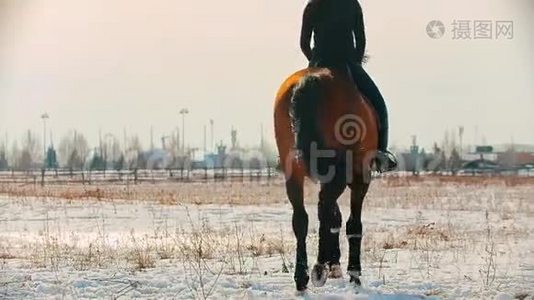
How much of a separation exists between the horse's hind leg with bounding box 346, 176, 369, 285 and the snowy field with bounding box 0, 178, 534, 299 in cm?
19

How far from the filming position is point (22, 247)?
1111cm

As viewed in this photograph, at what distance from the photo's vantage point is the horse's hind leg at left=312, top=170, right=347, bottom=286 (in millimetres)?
6922

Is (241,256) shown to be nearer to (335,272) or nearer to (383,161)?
(335,272)

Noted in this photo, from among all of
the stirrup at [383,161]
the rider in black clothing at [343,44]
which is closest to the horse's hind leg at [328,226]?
the stirrup at [383,161]

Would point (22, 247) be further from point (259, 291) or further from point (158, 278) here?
point (259, 291)

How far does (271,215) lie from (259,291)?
9494 mm

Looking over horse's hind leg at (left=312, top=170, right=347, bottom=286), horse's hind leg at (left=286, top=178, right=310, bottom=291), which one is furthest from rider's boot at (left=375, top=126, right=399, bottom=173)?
horse's hind leg at (left=286, top=178, right=310, bottom=291)

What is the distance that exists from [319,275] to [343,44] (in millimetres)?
2131

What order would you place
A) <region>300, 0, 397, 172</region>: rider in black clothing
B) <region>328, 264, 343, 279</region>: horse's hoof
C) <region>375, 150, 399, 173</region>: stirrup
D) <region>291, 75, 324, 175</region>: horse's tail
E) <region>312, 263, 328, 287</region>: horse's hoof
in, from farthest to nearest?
<region>328, 264, 343, 279</region>: horse's hoof → <region>300, 0, 397, 172</region>: rider in black clothing → <region>375, 150, 399, 173</region>: stirrup → <region>312, 263, 328, 287</region>: horse's hoof → <region>291, 75, 324, 175</region>: horse's tail

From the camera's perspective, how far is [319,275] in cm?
720

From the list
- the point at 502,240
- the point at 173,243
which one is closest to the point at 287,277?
the point at 173,243

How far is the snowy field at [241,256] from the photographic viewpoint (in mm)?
7410

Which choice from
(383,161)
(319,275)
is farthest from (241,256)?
(383,161)
